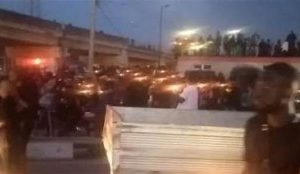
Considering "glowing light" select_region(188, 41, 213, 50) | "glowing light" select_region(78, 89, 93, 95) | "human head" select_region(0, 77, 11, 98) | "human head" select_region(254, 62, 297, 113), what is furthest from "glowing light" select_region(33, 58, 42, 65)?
"human head" select_region(254, 62, 297, 113)

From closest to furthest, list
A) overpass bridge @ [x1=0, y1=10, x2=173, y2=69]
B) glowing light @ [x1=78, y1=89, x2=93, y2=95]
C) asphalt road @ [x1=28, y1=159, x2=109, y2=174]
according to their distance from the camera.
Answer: asphalt road @ [x1=28, y1=159, x2=109, y2=174], glowing light @ [x1=78, y1=89, x2=93, y2=95], overpass bridge @ [x1=0, y1=10, x2=173, y2=69]

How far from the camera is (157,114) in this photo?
7.61m

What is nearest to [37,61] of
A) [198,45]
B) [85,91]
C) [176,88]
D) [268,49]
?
[198,45]

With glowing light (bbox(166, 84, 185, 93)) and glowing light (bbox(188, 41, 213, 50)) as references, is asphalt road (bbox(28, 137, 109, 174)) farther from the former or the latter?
glowing light (bbox(188, 41, 213, 50))

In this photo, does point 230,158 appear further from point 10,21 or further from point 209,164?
point 10,21

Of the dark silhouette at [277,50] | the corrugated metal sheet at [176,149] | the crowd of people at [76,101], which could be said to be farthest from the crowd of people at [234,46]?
the corrugated metal sheet at [176,149]

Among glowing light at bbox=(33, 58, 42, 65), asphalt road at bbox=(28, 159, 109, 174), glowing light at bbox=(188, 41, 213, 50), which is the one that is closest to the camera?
asphalt road at bbox=(28, 159, 109, 174)

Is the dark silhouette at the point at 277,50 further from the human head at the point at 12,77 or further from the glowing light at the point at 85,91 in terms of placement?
the human head at the point at 12,77

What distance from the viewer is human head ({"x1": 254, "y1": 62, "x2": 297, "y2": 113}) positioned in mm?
4711

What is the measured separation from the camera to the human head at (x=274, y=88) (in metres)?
4.71

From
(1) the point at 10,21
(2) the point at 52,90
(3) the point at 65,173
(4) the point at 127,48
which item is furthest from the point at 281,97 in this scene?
(4) the point at 127,48

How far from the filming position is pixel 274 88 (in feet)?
15.6

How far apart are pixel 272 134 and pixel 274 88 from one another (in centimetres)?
26

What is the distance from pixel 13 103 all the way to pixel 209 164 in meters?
4.63
